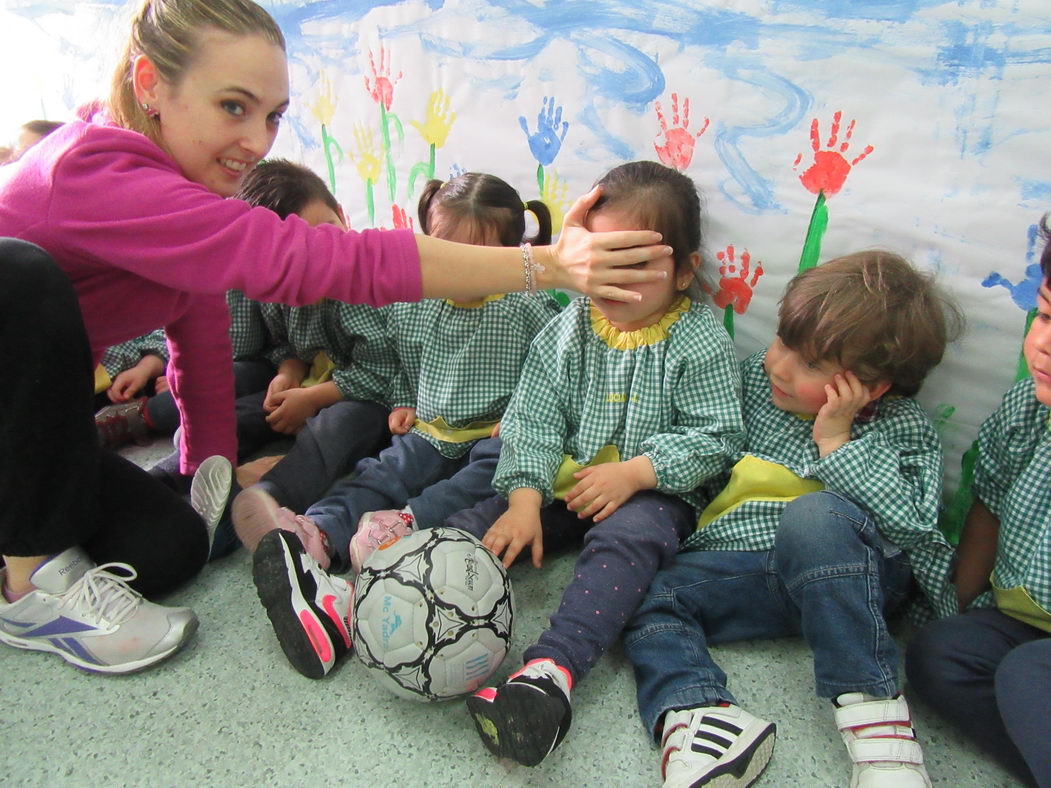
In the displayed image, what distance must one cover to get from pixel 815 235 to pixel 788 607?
520 mm

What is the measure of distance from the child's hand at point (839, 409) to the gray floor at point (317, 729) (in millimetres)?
278

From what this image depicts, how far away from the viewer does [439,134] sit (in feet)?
4.95

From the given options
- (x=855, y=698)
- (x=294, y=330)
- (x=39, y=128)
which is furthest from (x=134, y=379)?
(x=855, y=698)

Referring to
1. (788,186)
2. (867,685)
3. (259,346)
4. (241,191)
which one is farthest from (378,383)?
(867,685)

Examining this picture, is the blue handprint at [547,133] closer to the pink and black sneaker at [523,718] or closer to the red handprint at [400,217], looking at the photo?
the red handprint at [400,217]

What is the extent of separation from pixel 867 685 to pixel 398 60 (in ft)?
4.51

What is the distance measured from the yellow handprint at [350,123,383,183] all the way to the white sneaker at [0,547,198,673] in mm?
1034

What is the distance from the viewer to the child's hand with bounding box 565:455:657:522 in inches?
40.8

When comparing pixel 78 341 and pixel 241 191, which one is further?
pixel 241 191

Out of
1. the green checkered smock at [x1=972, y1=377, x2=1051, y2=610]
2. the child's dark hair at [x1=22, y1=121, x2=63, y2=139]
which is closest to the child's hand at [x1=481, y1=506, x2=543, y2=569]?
the green checkered smock at [x1=972, y1=377, x2=1051, y2=610]

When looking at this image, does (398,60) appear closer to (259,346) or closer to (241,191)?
(241,191)

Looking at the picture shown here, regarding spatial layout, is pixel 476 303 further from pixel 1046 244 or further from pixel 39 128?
pixel 39 128

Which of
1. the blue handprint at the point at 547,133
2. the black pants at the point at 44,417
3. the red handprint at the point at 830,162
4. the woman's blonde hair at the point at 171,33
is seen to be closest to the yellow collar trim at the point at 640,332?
the red handprint at the point at 830,162

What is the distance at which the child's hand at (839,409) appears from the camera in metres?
0.96
